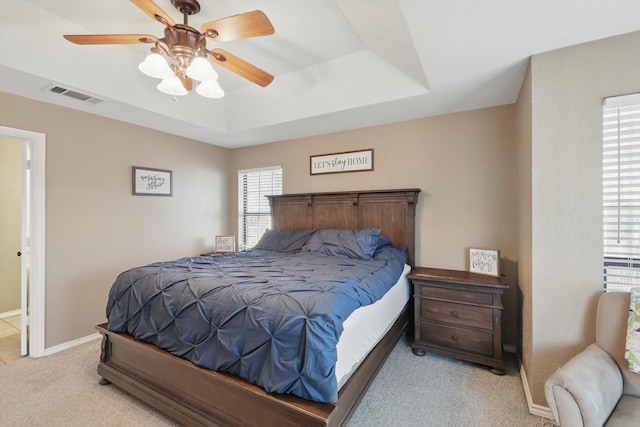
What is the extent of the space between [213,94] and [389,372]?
8.93 feet

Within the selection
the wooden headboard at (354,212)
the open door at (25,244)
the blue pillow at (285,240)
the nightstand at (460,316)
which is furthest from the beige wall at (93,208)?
the nightstand at (460,316)

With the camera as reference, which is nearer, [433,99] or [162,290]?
[162,290]

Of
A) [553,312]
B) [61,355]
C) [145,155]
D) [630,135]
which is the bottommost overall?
[61,355]

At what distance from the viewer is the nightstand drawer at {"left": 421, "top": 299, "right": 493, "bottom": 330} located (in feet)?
8.04

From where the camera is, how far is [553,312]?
1.87 m

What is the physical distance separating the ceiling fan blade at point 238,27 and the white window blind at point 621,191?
86.2 inches

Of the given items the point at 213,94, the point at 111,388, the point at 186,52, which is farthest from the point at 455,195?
the point at 111,388

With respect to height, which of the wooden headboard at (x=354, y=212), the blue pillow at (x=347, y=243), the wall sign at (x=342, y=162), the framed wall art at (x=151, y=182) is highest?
the wall sign at (x=342, y=162)

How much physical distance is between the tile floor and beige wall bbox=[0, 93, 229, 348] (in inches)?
13.2

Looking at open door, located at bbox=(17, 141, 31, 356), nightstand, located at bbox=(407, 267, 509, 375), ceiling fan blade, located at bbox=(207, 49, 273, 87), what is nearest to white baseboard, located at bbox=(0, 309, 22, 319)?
open door, located at bbox=(17, 141, 31, 356)

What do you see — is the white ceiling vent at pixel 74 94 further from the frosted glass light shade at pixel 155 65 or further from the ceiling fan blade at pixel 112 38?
the frosted glass light shade at pixel 155 65

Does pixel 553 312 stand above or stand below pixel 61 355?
above

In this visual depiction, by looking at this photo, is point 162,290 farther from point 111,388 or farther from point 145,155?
point 145,155

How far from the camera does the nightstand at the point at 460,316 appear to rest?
241cm
